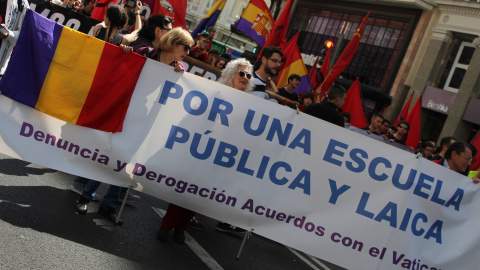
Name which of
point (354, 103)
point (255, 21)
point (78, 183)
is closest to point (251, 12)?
point (255, 21)

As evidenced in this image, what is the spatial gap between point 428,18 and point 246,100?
63.2ft

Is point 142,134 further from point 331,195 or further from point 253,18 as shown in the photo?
point 253,18

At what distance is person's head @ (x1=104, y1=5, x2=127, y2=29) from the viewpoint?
5980 millimetres

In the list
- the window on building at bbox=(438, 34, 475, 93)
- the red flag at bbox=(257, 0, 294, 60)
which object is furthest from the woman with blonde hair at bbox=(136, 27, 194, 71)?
the window on building at bbox=(438, 34, 475, 93)

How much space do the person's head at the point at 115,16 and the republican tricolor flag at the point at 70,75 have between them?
1225 millimetres

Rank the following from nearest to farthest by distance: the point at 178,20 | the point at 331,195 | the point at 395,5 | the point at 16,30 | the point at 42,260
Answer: the point at 42,260 < the point at 331,195 < the point at 16,30 < the point at 178,20 < the point at 395,5

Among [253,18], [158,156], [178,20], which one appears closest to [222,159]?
[158,156]

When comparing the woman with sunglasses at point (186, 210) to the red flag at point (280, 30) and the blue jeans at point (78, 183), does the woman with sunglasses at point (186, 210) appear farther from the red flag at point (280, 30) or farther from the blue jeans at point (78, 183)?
the red flag at point (280, 30)

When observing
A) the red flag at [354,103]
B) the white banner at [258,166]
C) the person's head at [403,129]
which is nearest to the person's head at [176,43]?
the white banner at [258,166]

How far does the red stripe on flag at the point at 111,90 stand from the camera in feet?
16.0

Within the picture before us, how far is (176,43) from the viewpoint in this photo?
16.7 feet

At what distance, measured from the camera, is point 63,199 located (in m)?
5.41

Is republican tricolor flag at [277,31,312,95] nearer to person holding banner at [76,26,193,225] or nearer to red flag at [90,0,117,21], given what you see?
red flag at [90,0,117,21]

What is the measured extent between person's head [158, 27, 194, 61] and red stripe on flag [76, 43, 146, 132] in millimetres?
326
